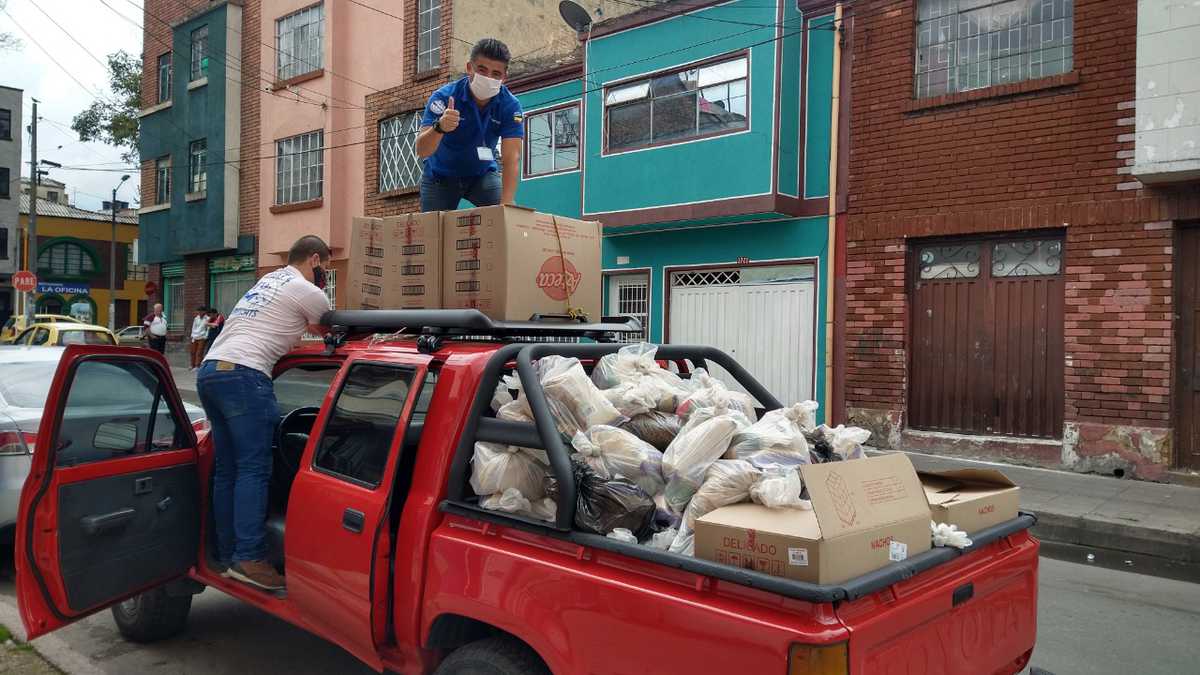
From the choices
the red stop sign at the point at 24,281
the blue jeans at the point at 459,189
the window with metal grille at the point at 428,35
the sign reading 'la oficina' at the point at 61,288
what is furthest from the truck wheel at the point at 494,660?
the sign reading 'la oficina' at the point at 61,288

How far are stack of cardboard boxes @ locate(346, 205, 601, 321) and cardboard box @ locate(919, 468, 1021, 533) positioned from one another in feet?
5.81

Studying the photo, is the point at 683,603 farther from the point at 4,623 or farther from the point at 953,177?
the point at 953,177

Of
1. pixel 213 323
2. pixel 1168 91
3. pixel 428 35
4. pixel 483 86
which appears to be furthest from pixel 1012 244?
pixel 213 323

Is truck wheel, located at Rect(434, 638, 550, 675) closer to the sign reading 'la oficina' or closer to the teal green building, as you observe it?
the teal green building

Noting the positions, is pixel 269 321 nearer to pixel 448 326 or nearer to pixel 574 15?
pixel 448 326

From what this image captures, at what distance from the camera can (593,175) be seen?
1391cm

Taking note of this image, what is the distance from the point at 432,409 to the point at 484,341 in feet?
1.85

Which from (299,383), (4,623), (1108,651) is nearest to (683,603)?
(299,383)

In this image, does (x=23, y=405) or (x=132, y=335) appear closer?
(x=23, y=405)

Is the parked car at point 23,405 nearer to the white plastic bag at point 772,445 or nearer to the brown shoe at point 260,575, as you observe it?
the brown shoe at point 260,575

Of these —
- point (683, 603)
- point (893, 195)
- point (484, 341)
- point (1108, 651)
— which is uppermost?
point (893, 195)

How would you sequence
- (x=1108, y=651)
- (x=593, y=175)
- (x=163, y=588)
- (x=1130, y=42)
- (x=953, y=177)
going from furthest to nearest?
(x=593, y=175), (x=953, y=177), (x=1130, y=42), (x=1108, y=651), (x=163, y=588)

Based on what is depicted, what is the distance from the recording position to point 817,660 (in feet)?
6.58

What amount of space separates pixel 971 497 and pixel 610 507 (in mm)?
1239
